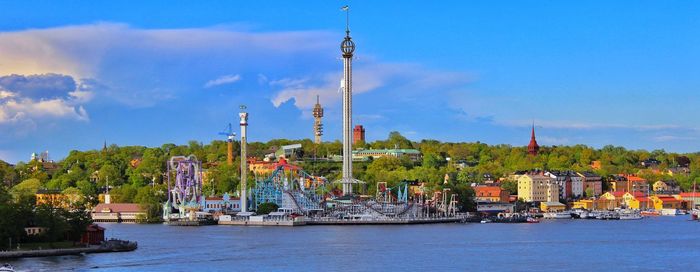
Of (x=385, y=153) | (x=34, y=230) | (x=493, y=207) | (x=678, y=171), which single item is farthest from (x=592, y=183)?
(x=34, y=230)

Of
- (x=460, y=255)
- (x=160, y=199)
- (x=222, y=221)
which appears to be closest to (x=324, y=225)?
(x=222, y=221)

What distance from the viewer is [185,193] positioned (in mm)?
78188

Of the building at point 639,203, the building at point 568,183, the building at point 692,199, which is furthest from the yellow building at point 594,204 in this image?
the building at point 692,199

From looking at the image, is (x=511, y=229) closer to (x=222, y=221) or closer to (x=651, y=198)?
(x=222, y=221)

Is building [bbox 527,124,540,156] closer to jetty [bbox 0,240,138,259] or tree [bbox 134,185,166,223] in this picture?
tree [bbox 134,185,166,223]

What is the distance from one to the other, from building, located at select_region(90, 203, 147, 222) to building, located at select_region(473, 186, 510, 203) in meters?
24.9

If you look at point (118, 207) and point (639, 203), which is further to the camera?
point (639, 203)

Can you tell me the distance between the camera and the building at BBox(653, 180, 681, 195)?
345 ft

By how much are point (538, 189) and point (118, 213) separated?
112 feet

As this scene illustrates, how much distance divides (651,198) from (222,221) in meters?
40.8

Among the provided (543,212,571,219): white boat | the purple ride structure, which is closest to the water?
the purple ride structure

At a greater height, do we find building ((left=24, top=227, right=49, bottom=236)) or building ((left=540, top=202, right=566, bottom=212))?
building ((left=540, top=202, right=566, bottom=212))

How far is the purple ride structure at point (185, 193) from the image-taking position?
246 ft

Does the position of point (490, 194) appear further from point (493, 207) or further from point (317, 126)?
point (317, 126)
